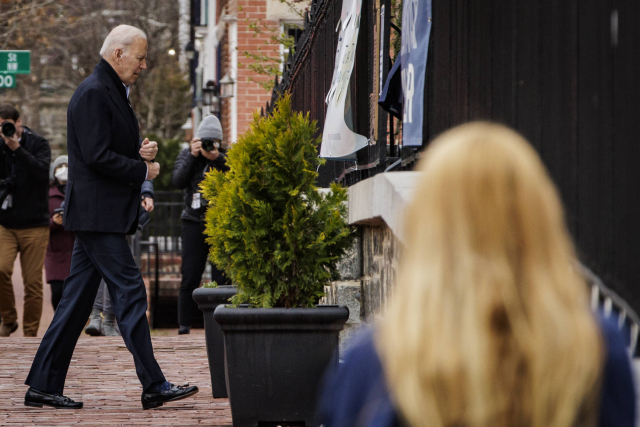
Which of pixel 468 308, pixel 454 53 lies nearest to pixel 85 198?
pixel 454 53

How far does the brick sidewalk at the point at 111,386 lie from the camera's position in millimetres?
4934

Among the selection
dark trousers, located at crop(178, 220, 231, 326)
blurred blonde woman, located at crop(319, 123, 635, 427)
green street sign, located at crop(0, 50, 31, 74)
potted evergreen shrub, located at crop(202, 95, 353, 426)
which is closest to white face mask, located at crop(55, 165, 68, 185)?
green street sign, located at crop(0, 50, 31, 74)

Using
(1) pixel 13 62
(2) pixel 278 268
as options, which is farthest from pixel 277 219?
(1) pixel 13 62

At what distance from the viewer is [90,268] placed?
5141mm

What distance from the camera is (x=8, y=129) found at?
8055 millimetres

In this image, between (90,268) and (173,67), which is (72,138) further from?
(173,67)

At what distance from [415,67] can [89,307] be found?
2.38 metres

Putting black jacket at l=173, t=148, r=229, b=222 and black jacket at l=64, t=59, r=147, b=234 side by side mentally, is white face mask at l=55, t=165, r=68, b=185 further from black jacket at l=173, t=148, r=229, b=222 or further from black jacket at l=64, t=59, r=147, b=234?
black jacket at l=64, t=59, r=147, b=234

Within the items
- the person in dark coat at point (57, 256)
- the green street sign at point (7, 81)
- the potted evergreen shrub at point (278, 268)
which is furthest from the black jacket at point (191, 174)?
the potted evergreen shrub at point (278, 268)

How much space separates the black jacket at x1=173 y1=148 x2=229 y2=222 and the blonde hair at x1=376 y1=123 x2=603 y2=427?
692 centimetres

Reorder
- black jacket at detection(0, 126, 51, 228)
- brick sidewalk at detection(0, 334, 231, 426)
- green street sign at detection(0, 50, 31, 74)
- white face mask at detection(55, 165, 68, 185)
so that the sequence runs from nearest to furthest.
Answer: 1. brick sidewalk at detection(0, 334, 231, 426)
2. black jacket at detection(0, 126, 51, 228)
3. white face mask at detection(55, 165, 68, 185)
4. green street sign at detection(0, 50, 31, 74)

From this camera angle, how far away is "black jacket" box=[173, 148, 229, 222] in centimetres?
844

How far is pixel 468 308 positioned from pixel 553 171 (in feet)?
4.12

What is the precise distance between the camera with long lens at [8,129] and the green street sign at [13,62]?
297 cm
